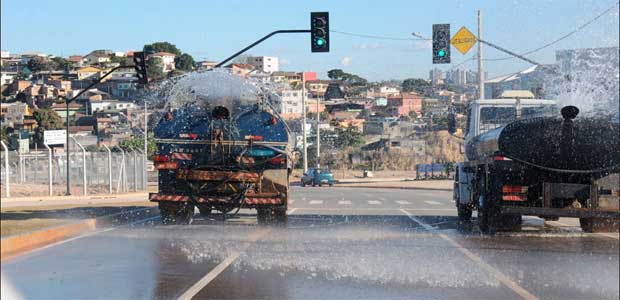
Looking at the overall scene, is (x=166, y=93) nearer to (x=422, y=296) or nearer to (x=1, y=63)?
(x=422, y=296)

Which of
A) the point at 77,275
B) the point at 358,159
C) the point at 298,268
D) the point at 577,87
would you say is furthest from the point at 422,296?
the point at 358,159

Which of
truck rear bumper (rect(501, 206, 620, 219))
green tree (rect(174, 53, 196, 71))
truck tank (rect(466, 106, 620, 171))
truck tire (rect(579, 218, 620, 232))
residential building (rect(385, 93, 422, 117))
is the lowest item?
truck tire (rect(579, 218, 620, 232))

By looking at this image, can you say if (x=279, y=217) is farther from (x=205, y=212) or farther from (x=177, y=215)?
(x=205, y=212)

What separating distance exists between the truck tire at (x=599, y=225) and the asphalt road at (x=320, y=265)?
0.51ft

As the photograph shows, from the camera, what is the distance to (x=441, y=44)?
2727 cm

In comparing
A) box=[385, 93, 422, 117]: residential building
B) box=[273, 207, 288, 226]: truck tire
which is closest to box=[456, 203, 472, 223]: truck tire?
box=[273, 207, 288, 226]: truck tire

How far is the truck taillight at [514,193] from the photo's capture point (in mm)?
14137

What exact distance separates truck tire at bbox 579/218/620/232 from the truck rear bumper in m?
0.31

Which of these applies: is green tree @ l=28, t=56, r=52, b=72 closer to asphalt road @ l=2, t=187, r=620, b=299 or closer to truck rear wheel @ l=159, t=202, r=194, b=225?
truck rear wheel @ l=159, t=202, r=194, b=225

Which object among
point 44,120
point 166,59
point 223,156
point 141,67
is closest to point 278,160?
point 223,156

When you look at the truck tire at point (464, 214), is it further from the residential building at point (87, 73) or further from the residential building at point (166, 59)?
the residential building at point (87, 73)

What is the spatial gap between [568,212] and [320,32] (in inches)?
599

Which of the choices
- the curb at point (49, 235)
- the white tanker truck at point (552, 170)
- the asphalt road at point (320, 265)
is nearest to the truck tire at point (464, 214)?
the asphalt road at point (320, 265)

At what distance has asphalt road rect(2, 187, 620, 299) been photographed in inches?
356
